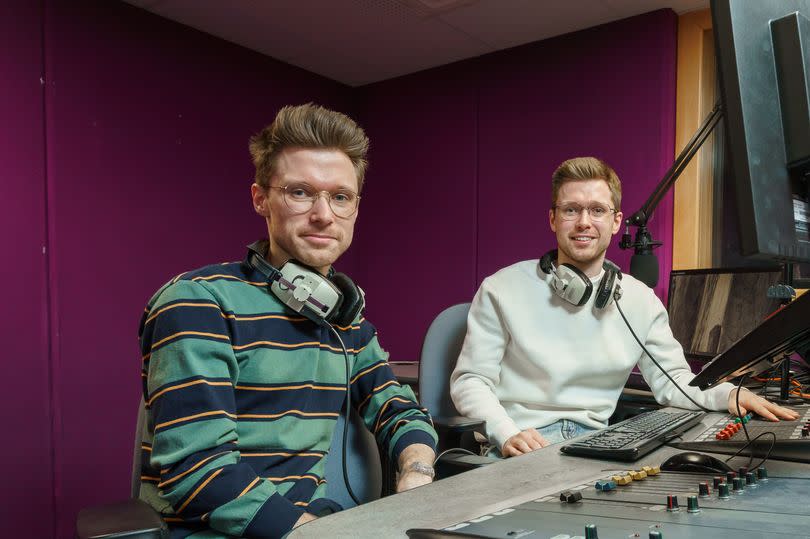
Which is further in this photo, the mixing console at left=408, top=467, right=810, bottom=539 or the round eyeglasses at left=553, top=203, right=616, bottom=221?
the round eyeglasses at left=553, top=203, right=616, bottom=221

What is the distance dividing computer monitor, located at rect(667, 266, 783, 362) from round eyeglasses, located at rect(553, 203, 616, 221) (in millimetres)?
661

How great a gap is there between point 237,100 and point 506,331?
7.23ft

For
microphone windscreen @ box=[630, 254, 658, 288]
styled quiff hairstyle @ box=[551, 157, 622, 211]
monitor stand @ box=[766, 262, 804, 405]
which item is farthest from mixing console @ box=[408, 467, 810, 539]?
microphone windscreen @ box=[630, 254, 658, 288]

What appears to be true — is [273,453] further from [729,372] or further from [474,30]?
[474,30]

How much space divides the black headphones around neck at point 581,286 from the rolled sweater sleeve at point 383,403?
61cm

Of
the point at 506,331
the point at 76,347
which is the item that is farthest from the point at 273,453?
the point at 76,347

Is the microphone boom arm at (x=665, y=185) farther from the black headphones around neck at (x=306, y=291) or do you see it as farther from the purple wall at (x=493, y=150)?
the black headphones around neck at (x=306, y=291)

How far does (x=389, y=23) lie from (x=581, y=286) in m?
1.92

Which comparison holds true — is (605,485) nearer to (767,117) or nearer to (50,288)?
(767,117)

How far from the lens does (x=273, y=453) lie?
1.18m

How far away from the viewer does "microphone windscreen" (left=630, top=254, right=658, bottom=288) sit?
2.15m

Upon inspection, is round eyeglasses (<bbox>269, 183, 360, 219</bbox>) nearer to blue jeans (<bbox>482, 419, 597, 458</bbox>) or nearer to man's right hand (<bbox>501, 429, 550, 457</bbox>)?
man's right hand (<bbox>501, 429, 550, 457</bbox>)


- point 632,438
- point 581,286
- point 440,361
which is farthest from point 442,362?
point 632,438

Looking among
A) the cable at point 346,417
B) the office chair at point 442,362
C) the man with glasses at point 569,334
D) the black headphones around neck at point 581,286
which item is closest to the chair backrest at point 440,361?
the office chair at point 442,362
